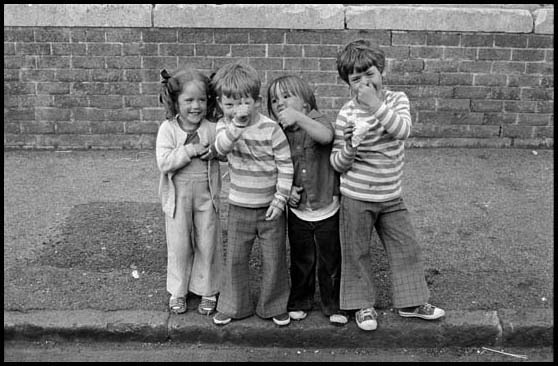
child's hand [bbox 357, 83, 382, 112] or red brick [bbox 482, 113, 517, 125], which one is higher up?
child's hand [bbox 357, 83, 382, 112]

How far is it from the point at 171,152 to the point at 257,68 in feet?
12.4

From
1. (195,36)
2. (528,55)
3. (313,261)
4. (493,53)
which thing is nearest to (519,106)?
(528,55)

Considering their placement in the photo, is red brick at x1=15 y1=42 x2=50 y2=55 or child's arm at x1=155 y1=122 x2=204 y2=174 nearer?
child's arm at x1=155 y1=122 x2=204 y2=174

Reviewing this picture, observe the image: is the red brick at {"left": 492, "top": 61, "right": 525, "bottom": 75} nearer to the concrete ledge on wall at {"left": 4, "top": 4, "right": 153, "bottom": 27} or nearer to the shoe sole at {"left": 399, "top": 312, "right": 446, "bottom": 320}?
the concrete ledge on wall at {"left": 4, "top": 4, "right": 153, "bottom": 27}

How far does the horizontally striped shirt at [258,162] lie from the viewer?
12.1 ft

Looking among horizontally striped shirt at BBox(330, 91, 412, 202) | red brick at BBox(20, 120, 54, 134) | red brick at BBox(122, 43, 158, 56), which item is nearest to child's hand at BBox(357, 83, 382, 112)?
horizontally striped shirt at BBox(330, 91, 412, 202)

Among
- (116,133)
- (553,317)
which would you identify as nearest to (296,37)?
(116,133)

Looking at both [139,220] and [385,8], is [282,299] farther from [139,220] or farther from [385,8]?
[385,8]

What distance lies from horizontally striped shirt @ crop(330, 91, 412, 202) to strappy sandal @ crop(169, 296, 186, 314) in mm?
1185

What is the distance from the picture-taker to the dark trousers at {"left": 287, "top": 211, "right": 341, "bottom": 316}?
3.84 m

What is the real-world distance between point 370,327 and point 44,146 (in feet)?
16.6

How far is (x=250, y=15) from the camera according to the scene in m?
7.27

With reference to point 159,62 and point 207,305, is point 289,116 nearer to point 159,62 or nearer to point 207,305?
point 207,305

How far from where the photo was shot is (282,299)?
401cm
